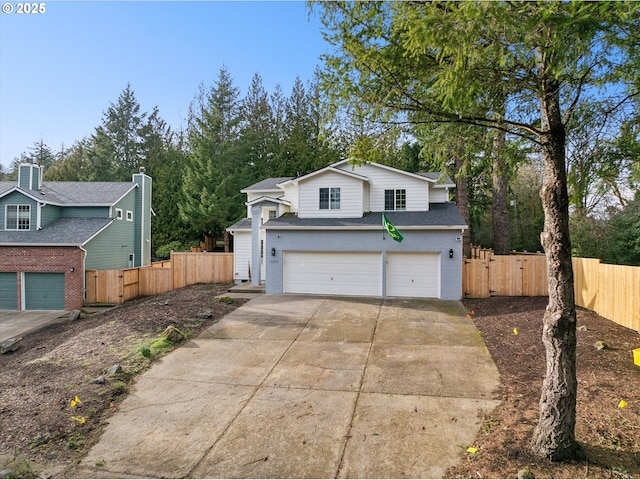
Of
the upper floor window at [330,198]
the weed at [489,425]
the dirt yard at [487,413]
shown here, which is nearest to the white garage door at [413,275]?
the dirt yard at [487,413]

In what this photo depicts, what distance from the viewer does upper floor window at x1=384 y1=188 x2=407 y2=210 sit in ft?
48.6

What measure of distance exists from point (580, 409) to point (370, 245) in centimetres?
922

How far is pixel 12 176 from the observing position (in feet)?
157

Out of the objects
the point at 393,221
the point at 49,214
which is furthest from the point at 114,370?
the point at 49,214

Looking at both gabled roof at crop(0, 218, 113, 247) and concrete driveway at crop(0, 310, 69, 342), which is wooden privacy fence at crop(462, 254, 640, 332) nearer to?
concrete driveway at crop(0, 310, 69, 342)

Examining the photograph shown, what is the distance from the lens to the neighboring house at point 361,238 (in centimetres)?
1297

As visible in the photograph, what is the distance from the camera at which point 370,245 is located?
44.0ft

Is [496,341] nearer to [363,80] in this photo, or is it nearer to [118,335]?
[363,80]

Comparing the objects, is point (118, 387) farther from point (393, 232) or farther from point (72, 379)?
point (393, 232)

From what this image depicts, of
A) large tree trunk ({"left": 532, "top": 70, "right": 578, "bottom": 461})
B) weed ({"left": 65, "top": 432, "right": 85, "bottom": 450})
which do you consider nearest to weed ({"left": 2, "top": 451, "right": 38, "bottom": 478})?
weed ({"left": 65, "top": 432, "right": 85, "bottom": 450})

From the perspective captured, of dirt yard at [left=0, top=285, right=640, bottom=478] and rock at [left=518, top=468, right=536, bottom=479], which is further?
dirt yard at [left=0, top=285, right=640, bottom=478]

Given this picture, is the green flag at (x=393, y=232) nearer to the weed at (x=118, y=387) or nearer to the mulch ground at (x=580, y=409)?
the mulch ground at (x=580, y=409)

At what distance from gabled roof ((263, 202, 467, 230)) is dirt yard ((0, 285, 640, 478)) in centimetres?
378

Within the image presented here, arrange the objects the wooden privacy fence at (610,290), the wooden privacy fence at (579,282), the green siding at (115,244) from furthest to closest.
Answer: the green siding at (115,244), the wooden privacy fence at (579,282), the wooden privacy fence at (610,290)
